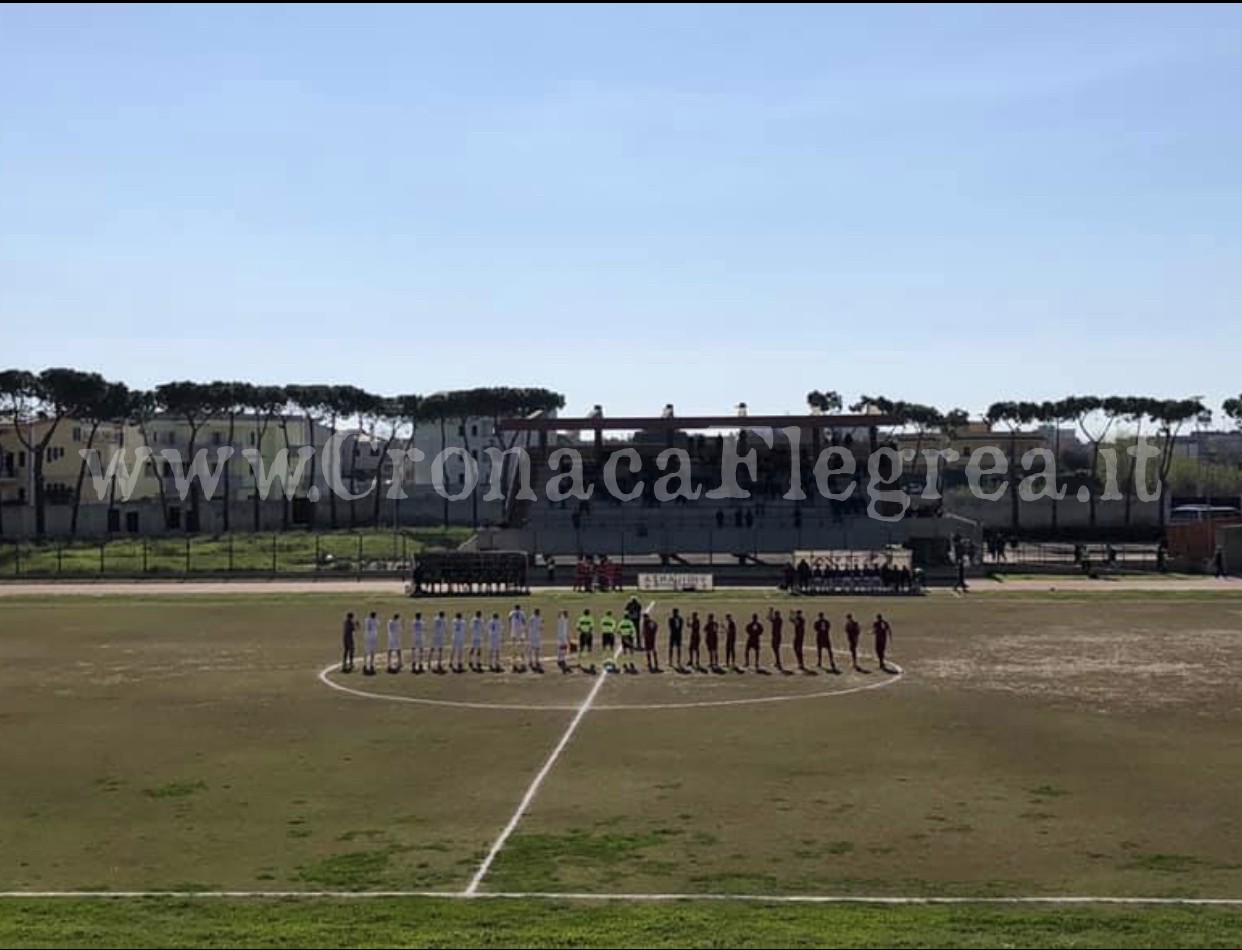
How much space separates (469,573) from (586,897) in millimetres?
46175

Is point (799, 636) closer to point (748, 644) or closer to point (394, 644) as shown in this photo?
point (748, 644)

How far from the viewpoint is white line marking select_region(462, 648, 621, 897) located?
17359 millimetres

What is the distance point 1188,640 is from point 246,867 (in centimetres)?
3337

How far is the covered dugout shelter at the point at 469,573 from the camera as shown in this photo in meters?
61.7

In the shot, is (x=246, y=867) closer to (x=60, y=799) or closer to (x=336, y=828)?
(x=336, y=828)

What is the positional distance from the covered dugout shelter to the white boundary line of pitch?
44798mm

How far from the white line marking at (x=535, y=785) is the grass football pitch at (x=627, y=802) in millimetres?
98

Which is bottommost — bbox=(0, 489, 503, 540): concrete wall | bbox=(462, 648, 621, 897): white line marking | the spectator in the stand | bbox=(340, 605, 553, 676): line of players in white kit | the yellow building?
bbox=(462, 648, 621, 897): white line marking

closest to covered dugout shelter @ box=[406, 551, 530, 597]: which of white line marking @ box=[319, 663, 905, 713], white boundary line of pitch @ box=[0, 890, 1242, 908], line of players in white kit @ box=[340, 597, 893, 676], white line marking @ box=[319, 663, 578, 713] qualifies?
line of players in white kit @ box=[340, 597, 893, 676]

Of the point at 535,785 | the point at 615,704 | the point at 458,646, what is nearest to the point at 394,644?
the point at 458,646

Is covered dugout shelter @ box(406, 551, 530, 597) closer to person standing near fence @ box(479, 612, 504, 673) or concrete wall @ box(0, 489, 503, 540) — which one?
person standing near fence @ box(479, 612, 504, 673)

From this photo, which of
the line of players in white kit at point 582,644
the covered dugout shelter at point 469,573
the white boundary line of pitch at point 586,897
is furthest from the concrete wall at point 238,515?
the white boundary line of pitch at point 586,897

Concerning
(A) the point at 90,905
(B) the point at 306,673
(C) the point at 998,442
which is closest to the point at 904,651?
(B) the point at 306,673

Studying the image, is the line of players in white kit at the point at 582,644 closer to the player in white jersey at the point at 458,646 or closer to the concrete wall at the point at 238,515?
the player in white jersey at the point at 458,646
